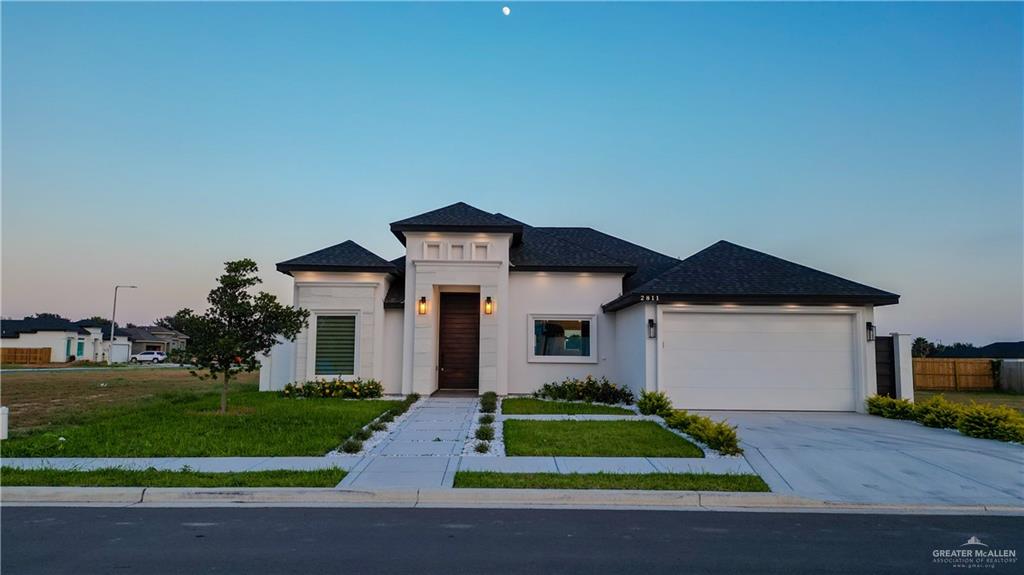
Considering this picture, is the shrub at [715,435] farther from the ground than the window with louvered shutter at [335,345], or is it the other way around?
the window with louvered shutter at [335,345]

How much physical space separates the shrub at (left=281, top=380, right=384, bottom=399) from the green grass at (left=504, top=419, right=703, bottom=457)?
5618 mm

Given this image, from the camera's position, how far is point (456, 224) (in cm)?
1534

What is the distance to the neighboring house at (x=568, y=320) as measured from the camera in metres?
13.0

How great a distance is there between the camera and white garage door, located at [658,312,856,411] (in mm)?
12953

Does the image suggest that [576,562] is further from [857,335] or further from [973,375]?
[973,375]

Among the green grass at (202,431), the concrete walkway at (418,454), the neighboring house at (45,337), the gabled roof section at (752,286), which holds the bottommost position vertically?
the concrete walkway at (418,454)

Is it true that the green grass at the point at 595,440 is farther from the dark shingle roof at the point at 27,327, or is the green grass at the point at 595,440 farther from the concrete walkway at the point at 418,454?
the dark shingle roof at the point at 27,327

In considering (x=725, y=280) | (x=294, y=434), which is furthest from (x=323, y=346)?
(x=725, y=280)

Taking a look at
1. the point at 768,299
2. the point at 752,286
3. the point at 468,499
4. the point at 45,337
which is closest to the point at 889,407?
the point at 768,299

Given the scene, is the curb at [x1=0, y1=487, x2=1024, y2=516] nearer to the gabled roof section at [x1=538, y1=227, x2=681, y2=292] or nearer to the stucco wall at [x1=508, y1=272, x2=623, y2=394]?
the stucco wall at [x1=508, y1=272, x2=623, y2=394]

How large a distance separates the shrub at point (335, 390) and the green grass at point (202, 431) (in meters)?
1.36

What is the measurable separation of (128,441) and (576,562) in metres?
8.01

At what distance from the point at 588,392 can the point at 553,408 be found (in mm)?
1942

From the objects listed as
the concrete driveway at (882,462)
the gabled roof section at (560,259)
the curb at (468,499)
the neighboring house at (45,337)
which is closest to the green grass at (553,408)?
the concrete driveway at (882,462)
